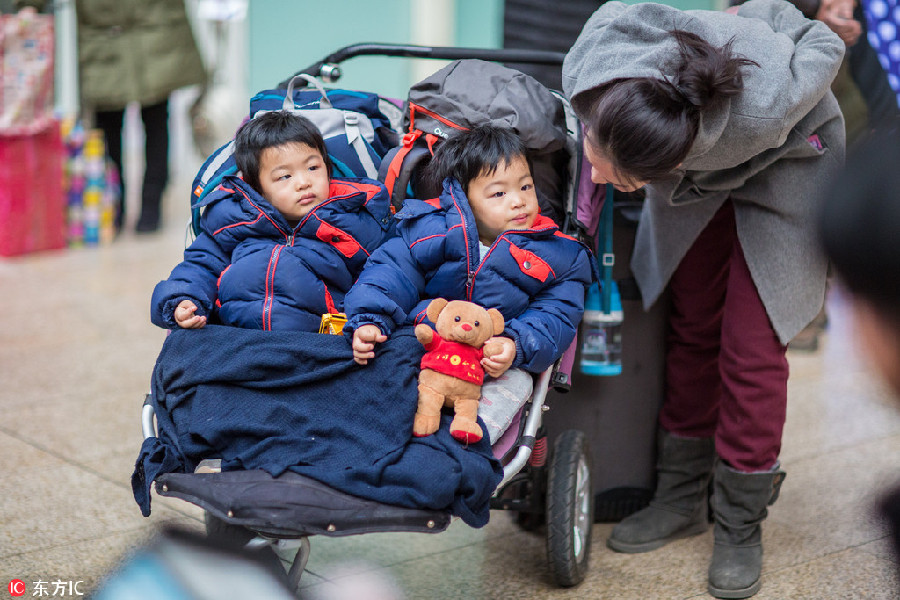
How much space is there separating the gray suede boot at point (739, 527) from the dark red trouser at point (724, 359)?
Answer: 0.04 metres

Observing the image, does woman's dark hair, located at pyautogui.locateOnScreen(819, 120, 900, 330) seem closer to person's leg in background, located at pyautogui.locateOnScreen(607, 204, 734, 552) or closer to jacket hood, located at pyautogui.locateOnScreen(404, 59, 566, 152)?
jacket hood, located at pyautogui.locateOnScreen(404, 59, 566, 152)

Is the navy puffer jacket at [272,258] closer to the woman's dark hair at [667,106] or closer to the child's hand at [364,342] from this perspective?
the child's hand at [364,342]

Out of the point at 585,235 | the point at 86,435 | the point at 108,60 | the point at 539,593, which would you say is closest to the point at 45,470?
the point at 86,435

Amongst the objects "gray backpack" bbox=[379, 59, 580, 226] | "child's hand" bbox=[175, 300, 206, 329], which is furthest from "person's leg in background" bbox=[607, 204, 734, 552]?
"child's hand" bbox=[175, 300, 206, 329]

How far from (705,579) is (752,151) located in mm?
1151

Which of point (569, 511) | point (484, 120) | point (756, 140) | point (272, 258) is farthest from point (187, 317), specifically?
point (756, 140)

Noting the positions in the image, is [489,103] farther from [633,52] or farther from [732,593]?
[732,593]

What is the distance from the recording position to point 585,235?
8.48ft

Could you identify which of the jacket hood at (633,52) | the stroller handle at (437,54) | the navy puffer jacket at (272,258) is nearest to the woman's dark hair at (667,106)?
the jacket hood at (633,52)

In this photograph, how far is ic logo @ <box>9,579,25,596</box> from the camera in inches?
96.8

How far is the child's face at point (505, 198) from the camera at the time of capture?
239 centimetres

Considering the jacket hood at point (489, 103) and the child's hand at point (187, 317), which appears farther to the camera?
the jacket hood at point (489, 103)

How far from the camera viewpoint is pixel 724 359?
2639 millimetres

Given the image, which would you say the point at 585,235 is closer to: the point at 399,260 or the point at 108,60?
the point at 399,260
